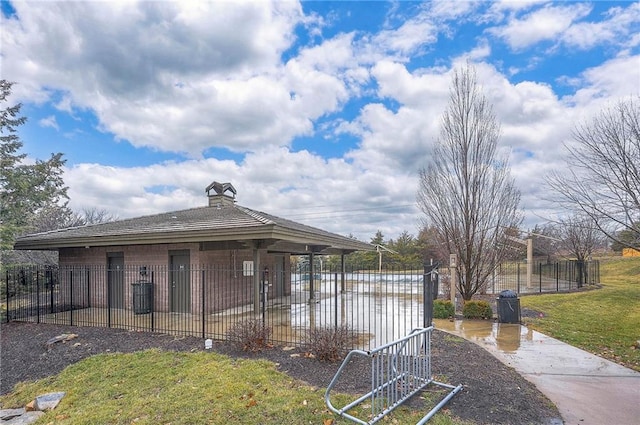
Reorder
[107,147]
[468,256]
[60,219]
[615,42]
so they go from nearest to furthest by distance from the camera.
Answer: [615,42] < [468,256] < [107,147] < [60,219]

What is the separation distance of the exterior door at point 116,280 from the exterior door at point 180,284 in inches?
84.8

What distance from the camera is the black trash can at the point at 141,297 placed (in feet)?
35.8

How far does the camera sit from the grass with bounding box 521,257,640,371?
7254 millimetres

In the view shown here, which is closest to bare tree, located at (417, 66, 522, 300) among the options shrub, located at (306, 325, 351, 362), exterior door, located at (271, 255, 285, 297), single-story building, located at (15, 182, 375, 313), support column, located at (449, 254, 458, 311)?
support column, located at (449, 254, 458, 311)

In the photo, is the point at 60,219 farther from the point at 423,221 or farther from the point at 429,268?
the point at 429,268

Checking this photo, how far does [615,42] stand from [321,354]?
10.1 metres

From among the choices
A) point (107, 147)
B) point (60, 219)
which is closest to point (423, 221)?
point (107, 147)

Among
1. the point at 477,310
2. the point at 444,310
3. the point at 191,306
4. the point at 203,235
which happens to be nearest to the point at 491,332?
the point at 477,310

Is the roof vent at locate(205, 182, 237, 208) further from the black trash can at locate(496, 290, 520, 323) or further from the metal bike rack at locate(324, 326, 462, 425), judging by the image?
the metal bike rack at locate(324, 326, 462, 425)

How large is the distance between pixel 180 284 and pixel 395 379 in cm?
911

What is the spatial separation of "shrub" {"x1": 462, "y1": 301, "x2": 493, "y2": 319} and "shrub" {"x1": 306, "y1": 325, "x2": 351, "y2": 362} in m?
5.76

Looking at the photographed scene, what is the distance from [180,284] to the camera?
38.2 feet

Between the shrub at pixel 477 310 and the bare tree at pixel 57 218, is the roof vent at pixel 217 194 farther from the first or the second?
the shrub at pixel 477 310

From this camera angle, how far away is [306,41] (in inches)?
438
